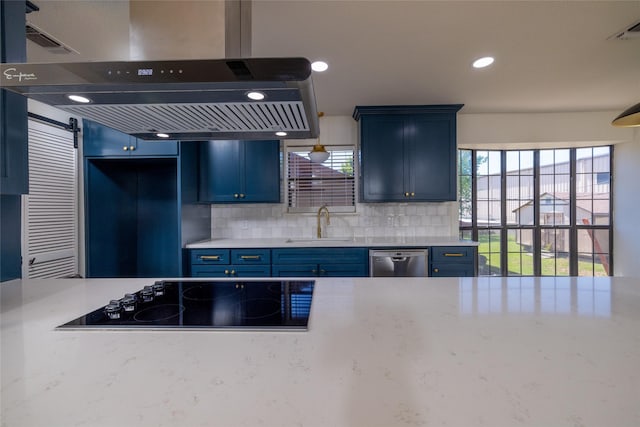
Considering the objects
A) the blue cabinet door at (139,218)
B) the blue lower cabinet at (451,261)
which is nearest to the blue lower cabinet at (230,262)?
the blue cabinet door at (139,218)

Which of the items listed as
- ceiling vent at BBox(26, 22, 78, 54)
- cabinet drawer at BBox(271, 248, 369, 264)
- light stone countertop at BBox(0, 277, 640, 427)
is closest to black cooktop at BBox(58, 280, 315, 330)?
light stone countertop at BBox(0, 277, 640, 427)

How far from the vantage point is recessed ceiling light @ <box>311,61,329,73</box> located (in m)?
2.26

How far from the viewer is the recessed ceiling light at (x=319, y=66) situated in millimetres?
2260

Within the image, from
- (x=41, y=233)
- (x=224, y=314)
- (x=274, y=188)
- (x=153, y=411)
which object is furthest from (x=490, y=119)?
(x=41, y=233)

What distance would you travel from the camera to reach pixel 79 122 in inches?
108

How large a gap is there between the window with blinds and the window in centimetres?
164

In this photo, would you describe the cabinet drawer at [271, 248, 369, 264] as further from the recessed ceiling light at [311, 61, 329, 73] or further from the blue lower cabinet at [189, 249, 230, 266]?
the recessed ceiling light at [311, 61, 329, 73]

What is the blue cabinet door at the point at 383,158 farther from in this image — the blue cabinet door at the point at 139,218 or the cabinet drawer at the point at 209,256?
the blue cabinet door at the point at 139,218

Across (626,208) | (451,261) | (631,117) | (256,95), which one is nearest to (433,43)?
(631,117)

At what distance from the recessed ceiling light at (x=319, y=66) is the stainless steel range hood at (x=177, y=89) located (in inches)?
51.4

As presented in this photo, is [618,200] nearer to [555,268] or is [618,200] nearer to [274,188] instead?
[555,268]

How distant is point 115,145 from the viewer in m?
2.72

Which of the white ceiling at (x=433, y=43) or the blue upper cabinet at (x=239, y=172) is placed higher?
the white ceiling at (x=433, y=43)

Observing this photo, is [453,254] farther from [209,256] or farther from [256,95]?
[256,95]
